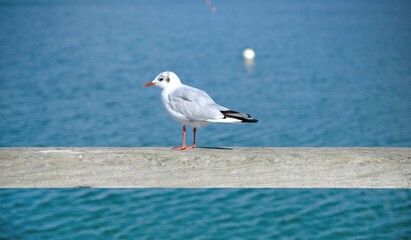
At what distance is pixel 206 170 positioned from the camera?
3.08 m

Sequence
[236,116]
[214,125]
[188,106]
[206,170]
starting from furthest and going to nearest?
1. [214,125]
2. [188,106]
3. [236,116]
4. [206,170]

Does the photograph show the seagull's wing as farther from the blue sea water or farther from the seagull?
the blue sea water

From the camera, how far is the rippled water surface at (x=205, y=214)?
7.54 meters

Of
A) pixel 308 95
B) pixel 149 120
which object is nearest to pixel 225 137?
pixel 149 120

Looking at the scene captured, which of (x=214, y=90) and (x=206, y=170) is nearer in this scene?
(x=206, y=170)

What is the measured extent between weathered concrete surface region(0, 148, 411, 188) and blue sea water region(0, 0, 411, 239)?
3.82 m

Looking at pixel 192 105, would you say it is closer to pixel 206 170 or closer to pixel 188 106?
pixel 188 106

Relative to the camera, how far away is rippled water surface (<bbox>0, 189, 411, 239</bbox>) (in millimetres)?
7535

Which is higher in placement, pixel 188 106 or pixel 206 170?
pixel 188 106

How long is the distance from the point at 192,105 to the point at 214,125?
477 inches

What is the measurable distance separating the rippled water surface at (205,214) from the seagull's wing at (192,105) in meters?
3.17

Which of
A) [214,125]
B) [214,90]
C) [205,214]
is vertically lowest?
[205,214]

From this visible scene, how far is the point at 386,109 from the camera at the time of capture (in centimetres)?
1869

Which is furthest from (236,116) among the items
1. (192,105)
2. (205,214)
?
(205,214)
